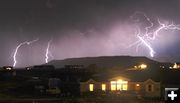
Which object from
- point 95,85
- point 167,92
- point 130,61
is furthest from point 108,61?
point 167,92

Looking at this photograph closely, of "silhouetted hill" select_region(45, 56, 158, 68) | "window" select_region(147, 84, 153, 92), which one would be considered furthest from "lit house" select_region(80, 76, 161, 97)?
"silhouetted hill" select_region(45, 56, 158, 68)

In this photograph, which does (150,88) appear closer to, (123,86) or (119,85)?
(123,86)

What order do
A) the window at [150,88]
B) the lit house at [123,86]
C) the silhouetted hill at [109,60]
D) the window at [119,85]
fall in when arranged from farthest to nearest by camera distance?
the silhouetted hill at [109,60] → the window at [119,85] → the window at [150,88] → the lit house at [123,86]

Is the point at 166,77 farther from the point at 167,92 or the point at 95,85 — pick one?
the point at 167,92

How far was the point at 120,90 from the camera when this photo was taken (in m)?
55.6

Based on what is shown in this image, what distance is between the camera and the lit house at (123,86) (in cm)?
5397

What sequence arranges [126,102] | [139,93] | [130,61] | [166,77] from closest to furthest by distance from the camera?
[126,102] < [139,93] < [166,77] < [130,61]

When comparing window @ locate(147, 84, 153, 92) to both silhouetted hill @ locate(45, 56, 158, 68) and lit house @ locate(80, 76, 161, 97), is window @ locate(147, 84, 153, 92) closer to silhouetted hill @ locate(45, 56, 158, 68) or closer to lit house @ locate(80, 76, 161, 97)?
lit house @ locate(80, 76, 161, 97)

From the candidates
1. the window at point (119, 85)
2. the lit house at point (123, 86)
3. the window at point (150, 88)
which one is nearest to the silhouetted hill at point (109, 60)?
the lit house at point (123, 86)

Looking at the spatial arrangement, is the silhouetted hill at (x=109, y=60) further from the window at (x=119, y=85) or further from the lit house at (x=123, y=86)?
the window at (x=119, y=85)

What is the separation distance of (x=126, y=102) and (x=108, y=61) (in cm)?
13788

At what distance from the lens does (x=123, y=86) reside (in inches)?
2227

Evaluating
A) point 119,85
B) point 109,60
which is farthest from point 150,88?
point 109,60

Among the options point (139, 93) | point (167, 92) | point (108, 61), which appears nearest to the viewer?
point (167, 92)
